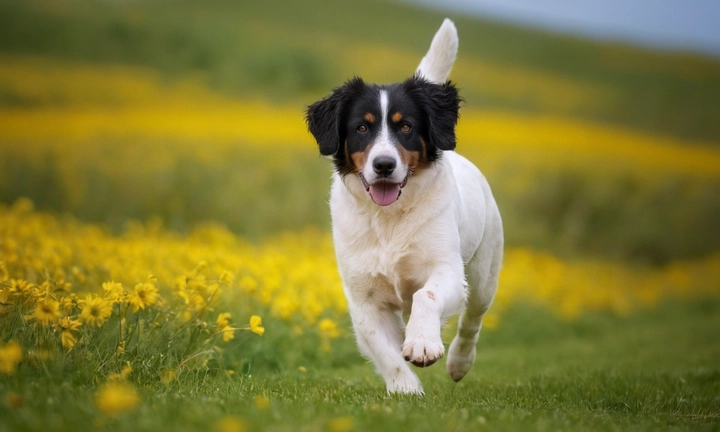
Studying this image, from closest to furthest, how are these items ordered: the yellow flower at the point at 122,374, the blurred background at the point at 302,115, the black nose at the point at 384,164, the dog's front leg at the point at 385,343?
the yellow flower at the point at 122,374
the black nose at the point at 384,164
the dog's front leg at the point at 385,343
the blurred background at the point at 302,115

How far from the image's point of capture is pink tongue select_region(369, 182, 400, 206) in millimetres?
5605

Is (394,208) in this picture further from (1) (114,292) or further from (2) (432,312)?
(1) (114,292)

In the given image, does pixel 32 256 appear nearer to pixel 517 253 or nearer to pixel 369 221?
pixel 369 221

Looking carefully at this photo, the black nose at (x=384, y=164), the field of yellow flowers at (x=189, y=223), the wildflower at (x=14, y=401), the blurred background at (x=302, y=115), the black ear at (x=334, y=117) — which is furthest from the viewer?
the blurred background at (x=302, y=115)

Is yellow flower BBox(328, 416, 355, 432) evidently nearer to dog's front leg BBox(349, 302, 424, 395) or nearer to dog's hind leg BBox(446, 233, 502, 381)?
dog's front leg BBox(349, 302, 424, 395)

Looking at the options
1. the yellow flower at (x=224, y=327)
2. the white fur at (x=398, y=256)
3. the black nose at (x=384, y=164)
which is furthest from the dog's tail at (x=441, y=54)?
the yellow flower at (x=224, y=327)

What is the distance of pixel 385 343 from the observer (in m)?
5.73

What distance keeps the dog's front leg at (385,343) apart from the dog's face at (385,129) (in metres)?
0.81

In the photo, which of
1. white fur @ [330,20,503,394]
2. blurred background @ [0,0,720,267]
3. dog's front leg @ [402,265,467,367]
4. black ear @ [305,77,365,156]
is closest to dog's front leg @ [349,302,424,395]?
white fur @ [330,20,503,394]

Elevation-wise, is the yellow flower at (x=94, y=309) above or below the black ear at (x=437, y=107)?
below

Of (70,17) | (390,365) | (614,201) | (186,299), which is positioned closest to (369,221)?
(390,365)

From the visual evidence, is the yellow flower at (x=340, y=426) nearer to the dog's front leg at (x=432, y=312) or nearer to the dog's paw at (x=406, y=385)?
the dog's front leg at (x=432, y=312)

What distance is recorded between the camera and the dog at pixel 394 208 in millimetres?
5590

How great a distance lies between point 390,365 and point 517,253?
37.1 ft
